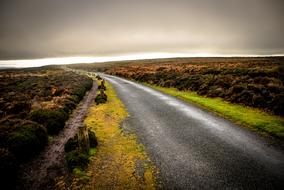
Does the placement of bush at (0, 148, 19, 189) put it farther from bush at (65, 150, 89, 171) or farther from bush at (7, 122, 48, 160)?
bush at (65, 150, 89, 171)

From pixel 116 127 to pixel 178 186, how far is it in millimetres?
7270

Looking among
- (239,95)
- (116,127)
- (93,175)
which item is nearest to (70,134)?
(116,127)

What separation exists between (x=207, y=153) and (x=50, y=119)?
10302mm

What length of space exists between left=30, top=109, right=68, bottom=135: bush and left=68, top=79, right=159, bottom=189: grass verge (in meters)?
2.70

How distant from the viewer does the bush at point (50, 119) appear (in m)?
13.3

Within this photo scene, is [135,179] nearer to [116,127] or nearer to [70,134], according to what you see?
[116,127]

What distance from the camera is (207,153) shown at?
351 inches

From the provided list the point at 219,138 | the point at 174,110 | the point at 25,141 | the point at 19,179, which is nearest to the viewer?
the point at 19,179

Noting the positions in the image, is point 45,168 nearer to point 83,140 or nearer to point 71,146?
point 71,146

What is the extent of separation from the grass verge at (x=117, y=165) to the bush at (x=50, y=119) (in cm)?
270

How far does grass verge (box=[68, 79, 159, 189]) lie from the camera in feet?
23.3

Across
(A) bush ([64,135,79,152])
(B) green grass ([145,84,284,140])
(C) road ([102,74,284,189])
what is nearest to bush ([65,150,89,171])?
(A) bush ([64,135,79,152])

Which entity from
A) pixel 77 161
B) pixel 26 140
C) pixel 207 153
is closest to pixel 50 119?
pixel 26 140

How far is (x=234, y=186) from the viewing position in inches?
258
